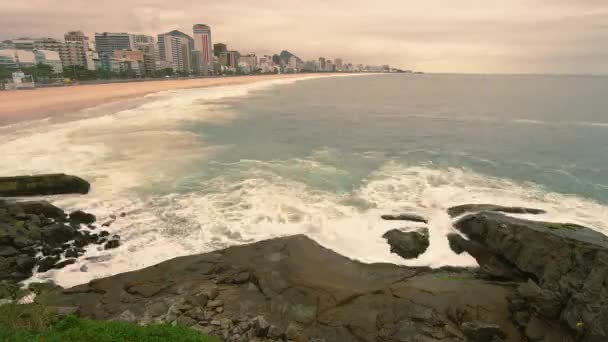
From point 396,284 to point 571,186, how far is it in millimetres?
19420

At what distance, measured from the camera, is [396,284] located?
12.7m

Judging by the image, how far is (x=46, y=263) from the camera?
45.8 feet

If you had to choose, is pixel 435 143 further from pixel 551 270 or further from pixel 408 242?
pixel 551 270

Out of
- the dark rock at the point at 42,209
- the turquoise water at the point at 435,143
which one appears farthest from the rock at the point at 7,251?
the turquoise water at the point at 435,143

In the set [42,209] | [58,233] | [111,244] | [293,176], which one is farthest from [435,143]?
[42,209]

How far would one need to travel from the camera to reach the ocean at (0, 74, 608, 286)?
55.0 ft

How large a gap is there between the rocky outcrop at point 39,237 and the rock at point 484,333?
48.5ft

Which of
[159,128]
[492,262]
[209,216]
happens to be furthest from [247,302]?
[159,128]

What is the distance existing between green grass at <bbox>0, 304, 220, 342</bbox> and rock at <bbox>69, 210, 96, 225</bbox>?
875 cm

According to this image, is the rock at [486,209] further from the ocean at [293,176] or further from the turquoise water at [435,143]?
the turquoise water at [435,143]

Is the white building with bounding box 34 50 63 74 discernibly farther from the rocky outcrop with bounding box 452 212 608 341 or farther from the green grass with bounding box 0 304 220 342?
A: the rocky outcrop with bounding box 452 212 608 341

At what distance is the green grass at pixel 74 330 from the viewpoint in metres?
8.10

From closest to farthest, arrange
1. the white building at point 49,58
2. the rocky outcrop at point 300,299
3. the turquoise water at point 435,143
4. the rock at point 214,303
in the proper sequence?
the rocky outcrop at point 300,299
the rock at point 214,303
the turquoise water at point 435,143
the white building at point 49,58

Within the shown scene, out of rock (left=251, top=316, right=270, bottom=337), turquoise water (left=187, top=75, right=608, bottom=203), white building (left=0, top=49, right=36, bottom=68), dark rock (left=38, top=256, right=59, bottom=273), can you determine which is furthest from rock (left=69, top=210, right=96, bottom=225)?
white building (left=0, top=49, right=36, bottom=68)
